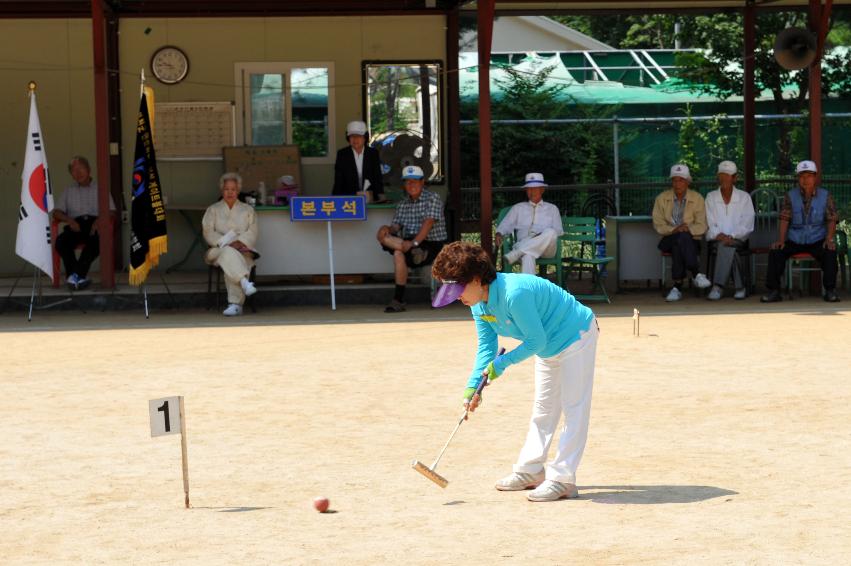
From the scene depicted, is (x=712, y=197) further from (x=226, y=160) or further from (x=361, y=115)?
(x=226, y=160)

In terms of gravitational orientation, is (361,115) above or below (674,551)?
above

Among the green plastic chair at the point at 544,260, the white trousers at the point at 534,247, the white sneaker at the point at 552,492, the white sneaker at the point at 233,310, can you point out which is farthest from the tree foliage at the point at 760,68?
the white sneaker at the point at 552,492

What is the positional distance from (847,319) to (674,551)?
7.46m

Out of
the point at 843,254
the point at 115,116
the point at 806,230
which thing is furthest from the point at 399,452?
the point at 115,116

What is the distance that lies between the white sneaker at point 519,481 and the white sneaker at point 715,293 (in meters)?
8.00

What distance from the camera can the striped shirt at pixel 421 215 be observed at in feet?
42.6

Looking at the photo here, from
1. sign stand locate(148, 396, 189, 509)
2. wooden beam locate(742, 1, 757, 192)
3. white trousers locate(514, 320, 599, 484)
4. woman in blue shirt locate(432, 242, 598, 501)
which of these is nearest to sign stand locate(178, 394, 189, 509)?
sign stand locate(148, 396, 189, 509)

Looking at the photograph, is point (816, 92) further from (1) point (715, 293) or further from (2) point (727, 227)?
(1) point (715, 293)

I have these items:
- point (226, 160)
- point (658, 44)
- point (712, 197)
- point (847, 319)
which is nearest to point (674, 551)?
point (847, 319)

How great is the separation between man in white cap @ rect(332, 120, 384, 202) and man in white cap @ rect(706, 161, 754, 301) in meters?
3.07

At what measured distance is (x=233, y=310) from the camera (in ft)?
41.5

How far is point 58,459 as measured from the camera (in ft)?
21.7

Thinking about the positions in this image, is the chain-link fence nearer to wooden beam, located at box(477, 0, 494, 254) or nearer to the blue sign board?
wooden beam, located at box(477, 0, 494, 254)

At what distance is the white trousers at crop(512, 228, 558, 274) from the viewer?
1298 cm
